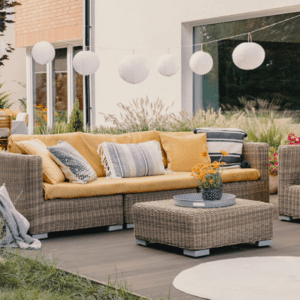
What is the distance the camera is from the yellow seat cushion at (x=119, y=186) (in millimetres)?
4066

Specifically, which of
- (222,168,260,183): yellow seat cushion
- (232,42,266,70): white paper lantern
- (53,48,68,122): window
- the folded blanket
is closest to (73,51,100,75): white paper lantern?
(232,42,266,70): white paper lantern

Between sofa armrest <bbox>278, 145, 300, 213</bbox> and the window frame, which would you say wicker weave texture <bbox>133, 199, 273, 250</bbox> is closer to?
sofa armrest <bbox>278, 145, 300, 213</bbox>

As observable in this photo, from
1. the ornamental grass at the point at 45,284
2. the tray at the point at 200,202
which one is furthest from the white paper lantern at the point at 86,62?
the ornamental grass at the point at 45,284

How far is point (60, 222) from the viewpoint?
407 cm

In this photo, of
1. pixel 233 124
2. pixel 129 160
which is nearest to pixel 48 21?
pixel 233 124

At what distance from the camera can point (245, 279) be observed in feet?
9.37

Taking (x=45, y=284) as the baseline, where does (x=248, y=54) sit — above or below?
above

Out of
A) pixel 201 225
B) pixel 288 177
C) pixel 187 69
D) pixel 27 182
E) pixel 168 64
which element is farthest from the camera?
pixel 187 69

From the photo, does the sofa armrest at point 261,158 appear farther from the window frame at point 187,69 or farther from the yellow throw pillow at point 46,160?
the window frame at point 187,69

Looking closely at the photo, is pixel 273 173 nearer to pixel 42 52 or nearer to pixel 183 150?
pixel 183 150

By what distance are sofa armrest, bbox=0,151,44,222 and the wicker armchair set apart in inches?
83.4

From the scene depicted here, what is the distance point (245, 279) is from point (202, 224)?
2.01 ft

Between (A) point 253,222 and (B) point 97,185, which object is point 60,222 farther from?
(A) point 253,222

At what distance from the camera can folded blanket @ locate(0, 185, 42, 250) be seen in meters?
3.68
